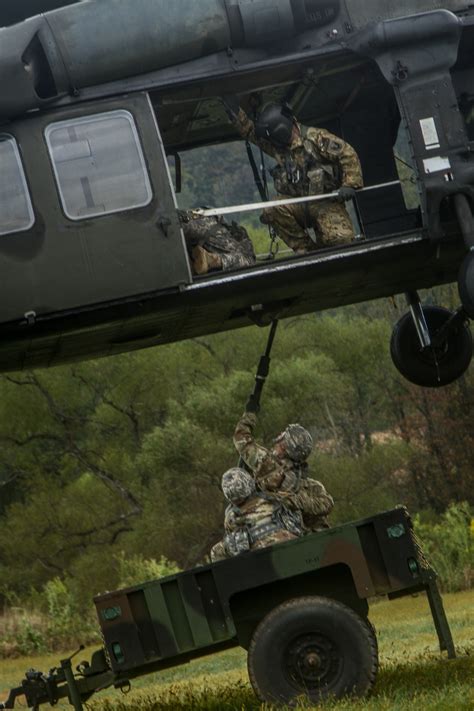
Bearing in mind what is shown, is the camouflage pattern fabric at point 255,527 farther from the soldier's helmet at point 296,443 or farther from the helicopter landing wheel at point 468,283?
the helicopter landing wheel at point 468,283

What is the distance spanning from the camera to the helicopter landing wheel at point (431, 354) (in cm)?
1137

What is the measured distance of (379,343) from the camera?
3597 cm

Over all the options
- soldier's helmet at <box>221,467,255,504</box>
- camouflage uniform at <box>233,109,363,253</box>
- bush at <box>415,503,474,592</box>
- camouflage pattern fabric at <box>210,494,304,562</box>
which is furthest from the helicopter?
bush at <box>415,503,474,592</box>

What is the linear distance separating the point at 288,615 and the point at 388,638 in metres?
6.18

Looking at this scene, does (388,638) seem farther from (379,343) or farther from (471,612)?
(379,343)

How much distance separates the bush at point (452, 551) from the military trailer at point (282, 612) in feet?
38.2

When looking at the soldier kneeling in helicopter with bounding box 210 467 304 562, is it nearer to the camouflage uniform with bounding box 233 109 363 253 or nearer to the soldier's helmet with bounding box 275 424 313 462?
the soldier's helmet with bounding box 275 424 313 462

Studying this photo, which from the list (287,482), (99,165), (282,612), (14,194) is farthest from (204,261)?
(282,612)

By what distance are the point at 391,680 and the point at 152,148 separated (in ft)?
12.3

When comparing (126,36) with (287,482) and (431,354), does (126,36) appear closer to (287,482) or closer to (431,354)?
(287,482)

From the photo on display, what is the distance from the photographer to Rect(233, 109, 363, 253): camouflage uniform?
9.29m

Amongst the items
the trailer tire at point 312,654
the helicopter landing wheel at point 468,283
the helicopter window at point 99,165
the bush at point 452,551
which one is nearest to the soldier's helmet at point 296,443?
the trailer tire at point 312,654

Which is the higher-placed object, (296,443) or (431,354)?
(431,354)

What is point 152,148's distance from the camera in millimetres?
8867
